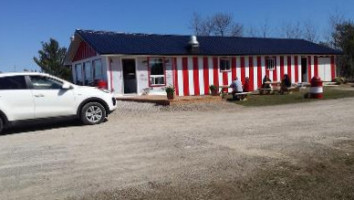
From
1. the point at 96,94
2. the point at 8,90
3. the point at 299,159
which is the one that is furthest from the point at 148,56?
the point at 299,159

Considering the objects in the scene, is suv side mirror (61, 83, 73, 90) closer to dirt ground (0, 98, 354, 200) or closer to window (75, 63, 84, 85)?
dirt ground (0, 98, 354, 200)

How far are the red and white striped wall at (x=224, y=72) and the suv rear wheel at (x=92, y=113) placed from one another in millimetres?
11697

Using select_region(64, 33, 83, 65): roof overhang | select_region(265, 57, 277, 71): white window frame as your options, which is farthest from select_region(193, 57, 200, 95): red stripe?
select_region(64, 33, 83, 65): roof overhang

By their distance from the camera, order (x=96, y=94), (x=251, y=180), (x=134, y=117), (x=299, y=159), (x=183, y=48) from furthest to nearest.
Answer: (x=183, y=48), (x=134, y=117), (x=96, y=94), (x=299, y=159), (x=251, y=180)

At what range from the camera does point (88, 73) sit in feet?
80.9

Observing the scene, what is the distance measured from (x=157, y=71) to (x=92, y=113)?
37.7 ft

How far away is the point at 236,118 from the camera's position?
12148 millimetres

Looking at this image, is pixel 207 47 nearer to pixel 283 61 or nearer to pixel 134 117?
pixel 283 61

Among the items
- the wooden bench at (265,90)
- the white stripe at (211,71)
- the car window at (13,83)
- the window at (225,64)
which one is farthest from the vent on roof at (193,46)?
the car window at (13,83)

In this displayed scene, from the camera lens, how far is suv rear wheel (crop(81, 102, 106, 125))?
11539 millimetres

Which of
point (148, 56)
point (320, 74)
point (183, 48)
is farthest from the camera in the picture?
point (320, 74)

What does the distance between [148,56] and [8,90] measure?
12200mm

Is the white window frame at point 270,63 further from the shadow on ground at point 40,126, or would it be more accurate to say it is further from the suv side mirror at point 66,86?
the suv side mirror at point 66,86

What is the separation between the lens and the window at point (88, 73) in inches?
944
